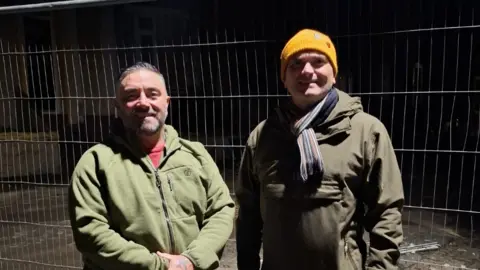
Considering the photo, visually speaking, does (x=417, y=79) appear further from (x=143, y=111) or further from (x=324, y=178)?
(x=143, y=111)

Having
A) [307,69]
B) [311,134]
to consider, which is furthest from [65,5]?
[311,134]

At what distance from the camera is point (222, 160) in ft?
12.1

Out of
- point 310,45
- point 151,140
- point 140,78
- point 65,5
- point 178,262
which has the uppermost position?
point 65,5

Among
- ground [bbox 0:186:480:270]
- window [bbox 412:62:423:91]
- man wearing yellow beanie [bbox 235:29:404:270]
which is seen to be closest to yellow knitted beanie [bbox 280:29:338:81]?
man wearing yellow beanie [bbox 235:29:404:270]

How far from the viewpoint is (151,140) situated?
2.24 metres

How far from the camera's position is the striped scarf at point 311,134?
1.95 meters

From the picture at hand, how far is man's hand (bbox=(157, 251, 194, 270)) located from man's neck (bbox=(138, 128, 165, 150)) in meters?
0.49

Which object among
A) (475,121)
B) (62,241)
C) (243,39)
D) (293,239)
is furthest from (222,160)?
(62,241)

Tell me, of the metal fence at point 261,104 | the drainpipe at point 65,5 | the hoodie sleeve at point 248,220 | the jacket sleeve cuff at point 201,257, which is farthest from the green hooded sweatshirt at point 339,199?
the drainpipe at point 65,5

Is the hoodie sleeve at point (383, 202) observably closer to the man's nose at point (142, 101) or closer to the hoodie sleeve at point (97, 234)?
the hoodie sleeve at point (97, 234)

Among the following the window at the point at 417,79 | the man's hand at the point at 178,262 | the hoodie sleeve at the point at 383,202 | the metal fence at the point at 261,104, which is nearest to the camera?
the hoodie sleeve at the point at 383,202

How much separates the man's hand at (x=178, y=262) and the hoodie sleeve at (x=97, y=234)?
32 mm

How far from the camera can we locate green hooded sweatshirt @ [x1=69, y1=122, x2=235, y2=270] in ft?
6.60

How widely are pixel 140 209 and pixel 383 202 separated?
1.02 metres
